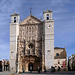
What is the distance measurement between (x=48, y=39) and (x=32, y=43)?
139 inches

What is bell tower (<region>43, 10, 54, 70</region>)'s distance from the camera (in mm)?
31359

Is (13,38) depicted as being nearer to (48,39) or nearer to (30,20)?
(30,20)

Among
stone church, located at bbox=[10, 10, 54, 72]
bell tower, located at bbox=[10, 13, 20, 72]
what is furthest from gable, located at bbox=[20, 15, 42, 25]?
bell tower, located at bbox=[10, 13, 20, 72]

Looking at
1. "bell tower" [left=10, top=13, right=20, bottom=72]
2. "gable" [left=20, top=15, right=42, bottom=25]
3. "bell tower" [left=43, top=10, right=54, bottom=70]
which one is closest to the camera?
"bell tower" [left=43, top=10, right=54, bottom=70]

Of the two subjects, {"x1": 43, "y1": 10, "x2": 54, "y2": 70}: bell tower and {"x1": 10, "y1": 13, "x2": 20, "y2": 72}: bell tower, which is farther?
{"x1": 10, "y1": 13, "x2": 20, "y2": 72}: bell tower

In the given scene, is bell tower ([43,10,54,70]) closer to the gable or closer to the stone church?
the stone church

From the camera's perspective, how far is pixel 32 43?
109 ft

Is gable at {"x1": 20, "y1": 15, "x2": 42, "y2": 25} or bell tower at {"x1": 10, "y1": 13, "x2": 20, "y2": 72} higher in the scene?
gable at {"x1": 20, "y1": 15, "x2": 42, "y2": 25}

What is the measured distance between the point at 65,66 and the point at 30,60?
462 inches

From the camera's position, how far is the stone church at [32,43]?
1251 inches

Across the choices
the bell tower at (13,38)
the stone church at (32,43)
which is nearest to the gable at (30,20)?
the stone church at (32,43)

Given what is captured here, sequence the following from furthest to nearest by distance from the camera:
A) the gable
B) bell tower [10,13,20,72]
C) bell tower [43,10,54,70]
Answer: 1. the gable
2. bell tower [10,13,20,72]
3. bell tower [43,10,54,70]

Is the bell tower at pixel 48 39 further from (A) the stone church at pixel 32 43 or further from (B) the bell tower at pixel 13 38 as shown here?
(B) the bell tower at pixel 13 38

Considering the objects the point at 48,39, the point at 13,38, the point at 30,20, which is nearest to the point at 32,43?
the point at 48,39
